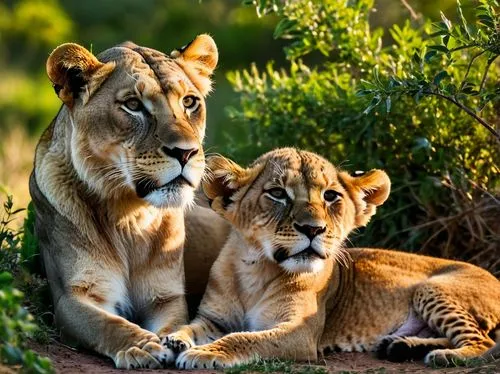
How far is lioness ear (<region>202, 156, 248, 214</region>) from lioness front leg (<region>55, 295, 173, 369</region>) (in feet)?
2.70

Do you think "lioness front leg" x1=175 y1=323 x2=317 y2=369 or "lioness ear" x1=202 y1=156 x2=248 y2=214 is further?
"lioness ear" x1=202 y1=156 x2=248 y2=214

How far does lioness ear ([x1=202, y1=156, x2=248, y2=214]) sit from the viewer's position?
635 cm

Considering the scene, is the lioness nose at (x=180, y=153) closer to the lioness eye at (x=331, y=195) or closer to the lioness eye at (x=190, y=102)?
the lioness eye at (x=190, y=102)

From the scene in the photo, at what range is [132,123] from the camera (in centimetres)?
597

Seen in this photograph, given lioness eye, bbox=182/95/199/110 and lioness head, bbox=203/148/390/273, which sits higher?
lioness eye, bbox=182/95/199/110

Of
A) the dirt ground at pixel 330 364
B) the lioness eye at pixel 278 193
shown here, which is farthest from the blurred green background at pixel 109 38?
the dirt ground at pixel 330 364

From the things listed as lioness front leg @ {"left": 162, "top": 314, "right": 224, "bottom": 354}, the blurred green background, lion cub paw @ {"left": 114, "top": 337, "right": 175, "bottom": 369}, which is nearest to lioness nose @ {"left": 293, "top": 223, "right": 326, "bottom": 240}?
lioness front leg @ {"left": 162, "top": 314, "right": 224, "bottom": 354}

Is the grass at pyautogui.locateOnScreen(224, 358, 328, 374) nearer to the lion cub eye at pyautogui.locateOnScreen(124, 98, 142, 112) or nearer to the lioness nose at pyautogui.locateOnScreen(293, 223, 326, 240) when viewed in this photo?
the lioness nose at pyautogui.locateOnScreen(293, 223, 326, 240)

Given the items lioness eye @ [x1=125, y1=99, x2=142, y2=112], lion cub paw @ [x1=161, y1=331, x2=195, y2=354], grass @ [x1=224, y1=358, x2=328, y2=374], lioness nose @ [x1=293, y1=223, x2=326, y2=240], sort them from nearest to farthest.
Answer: grass @ [x1=224, y1=358, x2=328, y2=374] < lion cub paw @ [x1=161, y1=331, x2=195, y2=354] < lioness nose @ [x1=293, y1=223, x2=326, y2=240] < lioness eye @ [x1=125, y1=99, x2=142, y2=112]

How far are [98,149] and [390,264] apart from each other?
1696 millimetres

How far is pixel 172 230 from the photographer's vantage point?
6453 mm

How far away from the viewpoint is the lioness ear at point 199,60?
21.5ft

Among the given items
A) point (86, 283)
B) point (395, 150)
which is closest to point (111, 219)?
point (86, 283)

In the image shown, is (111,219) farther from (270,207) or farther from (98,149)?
(270,207)
